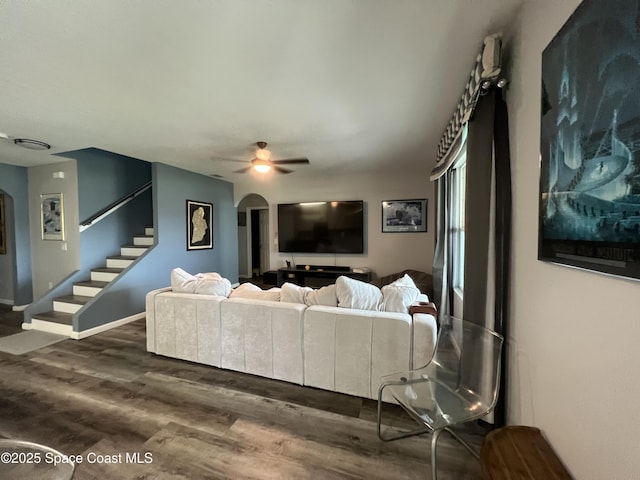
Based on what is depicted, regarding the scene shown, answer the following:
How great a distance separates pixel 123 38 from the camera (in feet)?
5.05

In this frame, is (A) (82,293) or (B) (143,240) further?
(B) (143,240)

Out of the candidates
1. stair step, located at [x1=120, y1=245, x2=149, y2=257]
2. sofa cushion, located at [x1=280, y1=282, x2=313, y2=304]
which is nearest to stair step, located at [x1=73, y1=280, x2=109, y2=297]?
stair step, located at [x1=120, y1=245, x2=149, y2=257]

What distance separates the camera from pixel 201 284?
2758 mm

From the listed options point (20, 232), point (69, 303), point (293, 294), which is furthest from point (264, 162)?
point (20, 232)

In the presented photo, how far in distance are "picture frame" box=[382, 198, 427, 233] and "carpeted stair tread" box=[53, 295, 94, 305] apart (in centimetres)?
507

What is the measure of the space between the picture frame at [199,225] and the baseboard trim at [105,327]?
1.43 meters

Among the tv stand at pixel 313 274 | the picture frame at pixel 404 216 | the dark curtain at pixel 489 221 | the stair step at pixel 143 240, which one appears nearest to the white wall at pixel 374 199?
the picture frame at pixel 404 216

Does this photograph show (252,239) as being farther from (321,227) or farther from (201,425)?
(201,425)

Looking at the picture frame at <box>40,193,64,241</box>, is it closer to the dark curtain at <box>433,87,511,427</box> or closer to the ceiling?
the ceiling

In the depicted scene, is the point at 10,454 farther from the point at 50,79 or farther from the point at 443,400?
the point at 50,79

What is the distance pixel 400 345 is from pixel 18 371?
367 centimetres

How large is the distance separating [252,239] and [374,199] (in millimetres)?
3898

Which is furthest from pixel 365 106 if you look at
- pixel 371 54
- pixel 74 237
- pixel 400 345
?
pixel 74 237

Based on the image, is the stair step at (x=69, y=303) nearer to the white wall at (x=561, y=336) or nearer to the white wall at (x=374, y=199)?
the white wall at (x=374, y=199)
